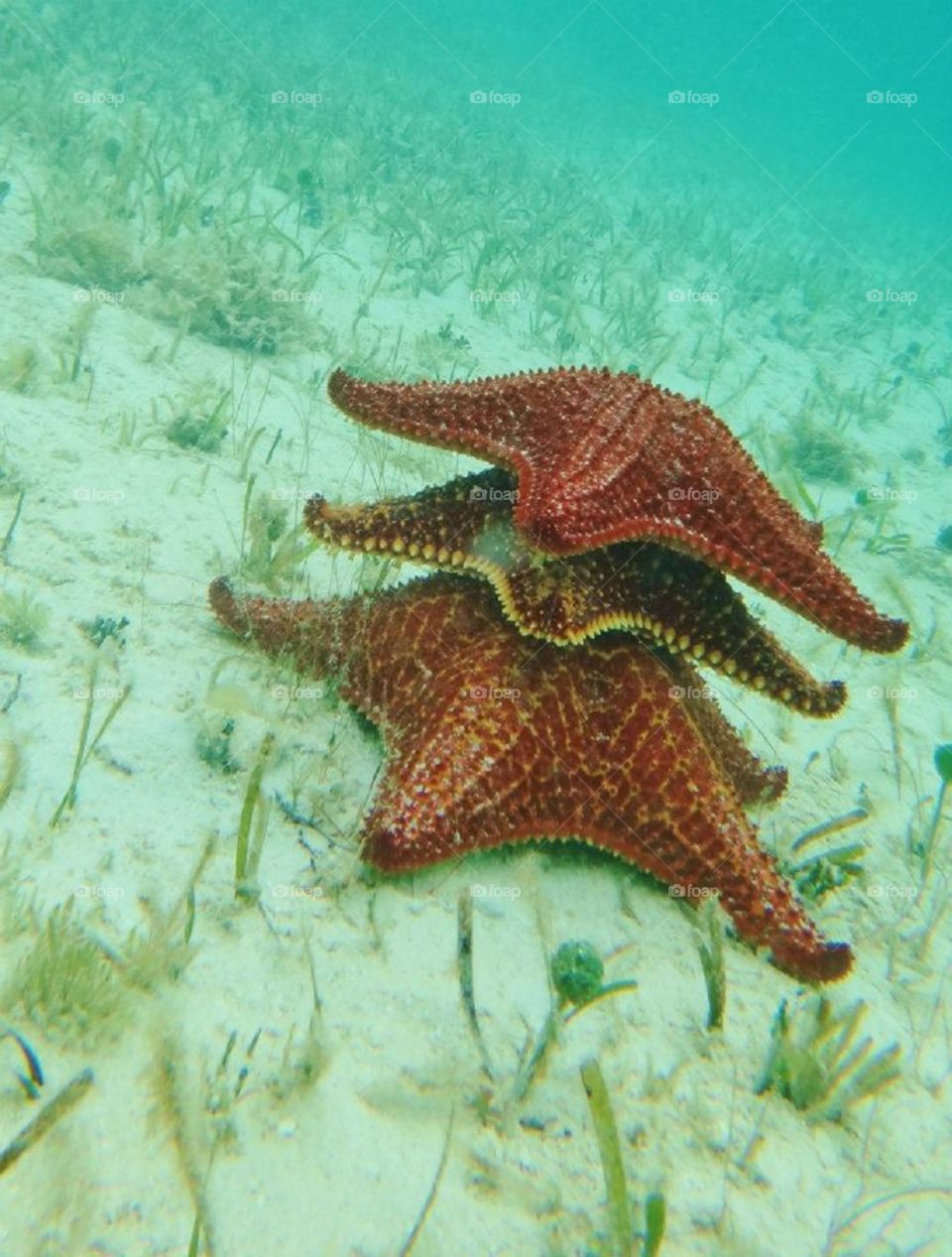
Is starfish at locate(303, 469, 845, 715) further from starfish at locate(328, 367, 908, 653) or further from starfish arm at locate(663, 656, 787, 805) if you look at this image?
starfish arm at locate(663, 656, 787, 805)

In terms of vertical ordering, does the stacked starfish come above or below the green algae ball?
above

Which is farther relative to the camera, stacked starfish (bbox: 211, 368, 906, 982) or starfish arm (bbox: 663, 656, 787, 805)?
starfish arm (bbox: 663, 656, 787, 805)

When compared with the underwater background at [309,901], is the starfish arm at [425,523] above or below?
above

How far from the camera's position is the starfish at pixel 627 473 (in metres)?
2.77

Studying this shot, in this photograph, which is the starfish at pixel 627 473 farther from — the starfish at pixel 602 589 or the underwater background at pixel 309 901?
the underwater background at pixel 309 901

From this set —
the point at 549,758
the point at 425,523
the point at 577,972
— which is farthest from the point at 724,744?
the point at 425,523

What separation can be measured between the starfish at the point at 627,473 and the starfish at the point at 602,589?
23 centimetres

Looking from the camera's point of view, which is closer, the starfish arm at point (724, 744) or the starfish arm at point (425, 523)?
the starfish arm at point (425, 523)

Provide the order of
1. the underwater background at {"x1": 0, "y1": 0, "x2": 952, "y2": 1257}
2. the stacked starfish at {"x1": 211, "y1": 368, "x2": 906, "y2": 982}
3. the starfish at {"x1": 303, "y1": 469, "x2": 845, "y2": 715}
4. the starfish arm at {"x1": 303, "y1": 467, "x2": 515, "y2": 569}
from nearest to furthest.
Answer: the underwater background at {"x1": 0, "y1": 0, "x2": 952, "y2": 1257} < the stacked starfish at {"x1": 211, "y1": 368, "x2": 906, "y2": 982} < the starfish at {"x1": 303, "y1": 469, "x2": 845, "y2": 715} < the starfish arm at {"x1": 303, "y1": 467, "x2": 515, "y2": 569}

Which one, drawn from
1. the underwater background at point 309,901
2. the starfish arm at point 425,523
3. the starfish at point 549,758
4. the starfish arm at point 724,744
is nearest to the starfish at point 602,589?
the starfish arm at point 425,523

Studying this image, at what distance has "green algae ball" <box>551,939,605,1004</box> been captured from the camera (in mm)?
2764

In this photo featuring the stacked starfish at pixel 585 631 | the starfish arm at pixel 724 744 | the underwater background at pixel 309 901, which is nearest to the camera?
the underwater background at pixel 309 901

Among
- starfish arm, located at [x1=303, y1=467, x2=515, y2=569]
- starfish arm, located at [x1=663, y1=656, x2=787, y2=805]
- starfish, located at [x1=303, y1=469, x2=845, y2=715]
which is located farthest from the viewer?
starfish arm, located at [x1=663, y1=656, x2=787, y2=805]

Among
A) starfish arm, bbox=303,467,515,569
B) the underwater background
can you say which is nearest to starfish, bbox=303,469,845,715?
starfish arm, bbox=303,467,515,569
